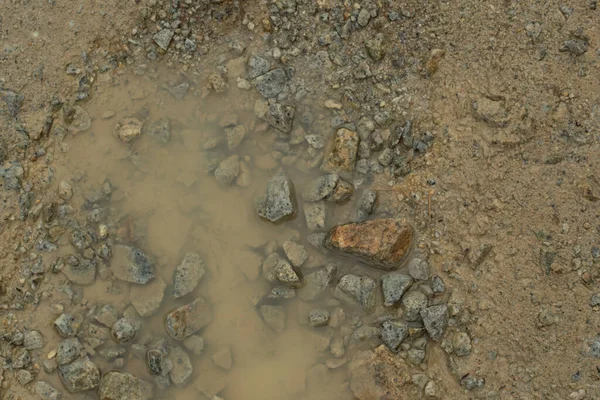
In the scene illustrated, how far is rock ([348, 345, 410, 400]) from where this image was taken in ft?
10.5

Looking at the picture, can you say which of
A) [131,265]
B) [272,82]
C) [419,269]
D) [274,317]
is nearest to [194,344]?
[274,317]

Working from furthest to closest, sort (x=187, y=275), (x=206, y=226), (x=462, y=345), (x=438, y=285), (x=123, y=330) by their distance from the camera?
1. (x=206, y=226)
2. (x=187, y=275)
3. (x=123, y=330)
4. (x=438, y=285)
5. (x=462, y=345)

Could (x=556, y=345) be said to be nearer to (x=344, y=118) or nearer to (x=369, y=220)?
(x=369, y=220)

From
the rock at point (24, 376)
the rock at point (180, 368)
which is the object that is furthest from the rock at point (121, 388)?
the rock at point (24, 376)

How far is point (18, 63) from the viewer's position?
11.8ft

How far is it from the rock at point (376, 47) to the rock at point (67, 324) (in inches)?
98.4

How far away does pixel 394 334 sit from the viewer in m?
3.24

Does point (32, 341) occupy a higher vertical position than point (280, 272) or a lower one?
lower

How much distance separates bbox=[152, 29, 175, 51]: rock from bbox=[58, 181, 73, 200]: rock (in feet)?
3.62

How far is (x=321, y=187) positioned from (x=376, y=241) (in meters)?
0.49

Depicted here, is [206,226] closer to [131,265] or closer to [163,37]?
[131,265]

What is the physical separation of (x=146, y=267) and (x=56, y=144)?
3.34ft

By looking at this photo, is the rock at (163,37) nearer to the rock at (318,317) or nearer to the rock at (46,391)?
the rock at (318,317)

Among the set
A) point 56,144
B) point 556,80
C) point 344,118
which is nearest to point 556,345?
point 556,80
